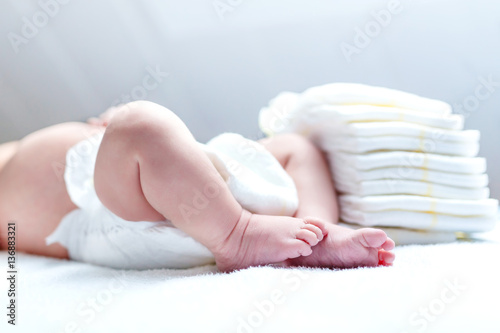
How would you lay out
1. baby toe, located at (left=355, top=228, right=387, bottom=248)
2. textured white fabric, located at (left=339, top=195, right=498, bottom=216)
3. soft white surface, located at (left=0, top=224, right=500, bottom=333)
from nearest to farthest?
soft white surface, located at (left=0, top=224, right=500, bottom=333) → baby toe, located at (left=355, top=228, right=387, bottom=248) → textured white fabric, located at (left=339, top=195, right=498, bottom=216)

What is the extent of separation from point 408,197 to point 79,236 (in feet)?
2.06

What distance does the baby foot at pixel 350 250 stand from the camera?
74cm

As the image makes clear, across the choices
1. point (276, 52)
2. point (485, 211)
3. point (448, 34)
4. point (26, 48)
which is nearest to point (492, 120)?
point (448, 34)

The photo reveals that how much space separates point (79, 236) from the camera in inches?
37.3

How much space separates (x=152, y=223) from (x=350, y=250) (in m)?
0.32

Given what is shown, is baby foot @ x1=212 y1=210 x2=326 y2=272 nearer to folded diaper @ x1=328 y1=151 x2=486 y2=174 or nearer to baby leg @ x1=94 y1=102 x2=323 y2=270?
baby leg @ x1=94 y1=102 x2=323 y2=270

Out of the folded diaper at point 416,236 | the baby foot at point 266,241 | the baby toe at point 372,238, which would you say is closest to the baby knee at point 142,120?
the baby foot at point 266,241

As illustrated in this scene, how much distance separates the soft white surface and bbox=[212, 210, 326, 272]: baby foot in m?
0.04

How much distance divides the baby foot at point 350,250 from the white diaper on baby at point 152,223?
128 mm

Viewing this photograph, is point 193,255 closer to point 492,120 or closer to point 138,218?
point 138,218

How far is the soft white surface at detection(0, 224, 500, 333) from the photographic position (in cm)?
53

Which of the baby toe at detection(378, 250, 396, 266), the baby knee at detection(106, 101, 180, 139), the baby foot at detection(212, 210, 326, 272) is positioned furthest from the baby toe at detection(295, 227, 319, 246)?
the baby knee at detection(106, 101, 180, 139)

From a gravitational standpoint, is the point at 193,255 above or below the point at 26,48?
below

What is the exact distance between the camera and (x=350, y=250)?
2.45ft
